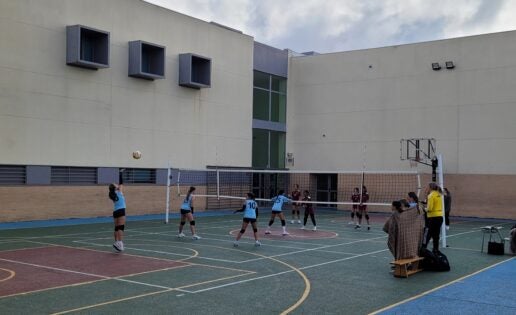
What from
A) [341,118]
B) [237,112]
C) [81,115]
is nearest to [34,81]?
[81,115]

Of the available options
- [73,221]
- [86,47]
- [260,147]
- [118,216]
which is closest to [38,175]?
[73,221]

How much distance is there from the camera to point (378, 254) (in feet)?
52.5

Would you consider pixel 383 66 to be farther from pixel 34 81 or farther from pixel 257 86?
pixel 34 81

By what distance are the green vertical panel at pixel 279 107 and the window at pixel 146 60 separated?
10.8 meters

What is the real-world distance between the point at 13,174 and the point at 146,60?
9390mm

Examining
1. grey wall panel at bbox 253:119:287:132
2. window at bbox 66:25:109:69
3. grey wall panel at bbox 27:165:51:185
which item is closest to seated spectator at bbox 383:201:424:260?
grey wall panel at bbox 27:165:51:185

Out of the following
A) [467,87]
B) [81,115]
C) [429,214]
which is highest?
[467,87]

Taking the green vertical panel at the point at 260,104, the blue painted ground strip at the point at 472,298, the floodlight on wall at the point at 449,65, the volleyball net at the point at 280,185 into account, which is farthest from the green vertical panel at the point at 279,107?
the blue painted ground strip at the point at 472,298

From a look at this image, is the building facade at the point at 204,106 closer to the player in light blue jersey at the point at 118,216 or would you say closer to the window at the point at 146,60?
the window at the point at 146,60

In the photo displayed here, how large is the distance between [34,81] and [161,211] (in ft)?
31.3

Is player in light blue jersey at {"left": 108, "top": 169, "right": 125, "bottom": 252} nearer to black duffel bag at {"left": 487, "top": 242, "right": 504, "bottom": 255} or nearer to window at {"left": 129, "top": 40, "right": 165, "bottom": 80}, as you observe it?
black duffel bag at {"left": 487, "top": 242, "right": 504, "bottom": 255}

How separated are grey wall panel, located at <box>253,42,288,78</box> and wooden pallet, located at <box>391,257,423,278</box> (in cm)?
2462

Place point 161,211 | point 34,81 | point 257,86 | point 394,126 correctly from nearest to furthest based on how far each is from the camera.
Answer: point 34,81 → point 161,211 → point 394,126 → point 257,86

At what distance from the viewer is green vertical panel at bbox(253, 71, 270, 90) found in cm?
3666
